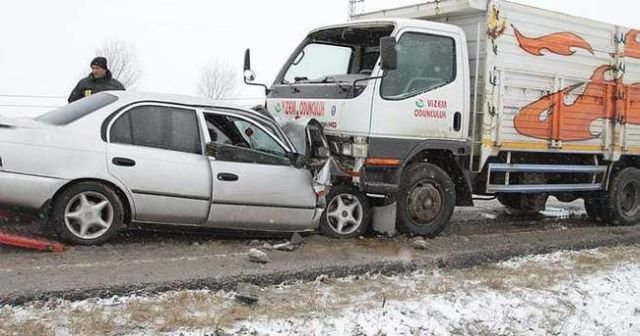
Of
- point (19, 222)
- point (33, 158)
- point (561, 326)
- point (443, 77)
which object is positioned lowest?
point (561, 326)

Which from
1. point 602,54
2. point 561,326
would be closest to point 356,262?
point 561,326

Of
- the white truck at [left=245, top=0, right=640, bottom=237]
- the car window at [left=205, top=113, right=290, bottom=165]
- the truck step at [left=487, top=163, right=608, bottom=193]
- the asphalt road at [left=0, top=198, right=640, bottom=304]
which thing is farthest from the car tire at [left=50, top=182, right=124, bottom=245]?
the truck step at [left=487, top=163, right=608, bottom=193]

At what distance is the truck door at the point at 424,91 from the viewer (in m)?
7.34

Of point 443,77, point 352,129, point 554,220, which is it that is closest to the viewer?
point 352,129

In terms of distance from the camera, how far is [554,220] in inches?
425

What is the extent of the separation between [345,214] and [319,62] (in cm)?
213

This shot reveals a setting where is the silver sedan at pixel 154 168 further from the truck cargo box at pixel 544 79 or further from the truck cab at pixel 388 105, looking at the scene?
the truck cargo box at pixel 544 79

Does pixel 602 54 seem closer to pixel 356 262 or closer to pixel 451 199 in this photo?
pixel 451 199

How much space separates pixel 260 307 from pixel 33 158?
2.55 m

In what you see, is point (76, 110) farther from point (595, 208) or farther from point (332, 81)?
point (595, 208)

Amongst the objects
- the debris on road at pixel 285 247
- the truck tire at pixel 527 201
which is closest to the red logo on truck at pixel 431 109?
the debris on road at pixel 285 247

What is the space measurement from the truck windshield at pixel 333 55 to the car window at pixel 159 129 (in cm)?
201

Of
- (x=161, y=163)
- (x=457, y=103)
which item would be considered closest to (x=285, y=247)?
(x=161, y=163)

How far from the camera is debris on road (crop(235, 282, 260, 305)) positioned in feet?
16.4
